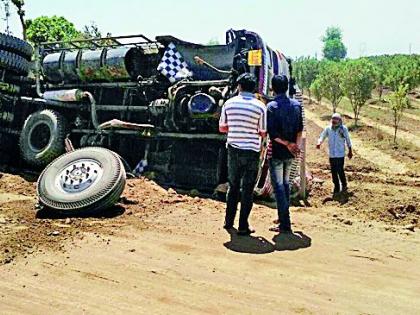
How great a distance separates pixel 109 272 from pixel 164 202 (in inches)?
104

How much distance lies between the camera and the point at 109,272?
414 centimetres

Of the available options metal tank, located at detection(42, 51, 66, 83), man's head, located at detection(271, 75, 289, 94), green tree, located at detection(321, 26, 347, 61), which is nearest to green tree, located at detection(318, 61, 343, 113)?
metal tank, located at detection(42, 51, 66, 83)

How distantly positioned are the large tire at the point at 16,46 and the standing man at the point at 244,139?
541 cm

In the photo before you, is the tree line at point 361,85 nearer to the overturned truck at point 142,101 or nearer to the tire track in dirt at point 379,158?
the tire track in dirt at point 379,158

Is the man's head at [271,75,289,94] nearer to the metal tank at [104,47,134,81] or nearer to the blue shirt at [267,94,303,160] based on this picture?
the blue shirt at [267,94,303,160]

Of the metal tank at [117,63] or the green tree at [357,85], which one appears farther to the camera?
the green tree at [357,85]

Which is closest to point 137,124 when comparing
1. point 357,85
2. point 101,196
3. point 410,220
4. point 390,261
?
point 101,196

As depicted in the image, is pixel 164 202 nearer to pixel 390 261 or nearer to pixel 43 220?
pixel 43 220

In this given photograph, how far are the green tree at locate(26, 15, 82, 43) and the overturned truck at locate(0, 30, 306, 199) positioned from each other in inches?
809

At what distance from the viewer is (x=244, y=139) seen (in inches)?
209

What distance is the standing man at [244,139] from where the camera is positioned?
17.4 feet

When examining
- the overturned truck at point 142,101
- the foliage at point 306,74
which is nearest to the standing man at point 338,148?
the overturned truck at point 142,101

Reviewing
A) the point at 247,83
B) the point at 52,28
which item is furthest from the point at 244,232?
the point at 52,28

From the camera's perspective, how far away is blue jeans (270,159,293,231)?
5.53m
